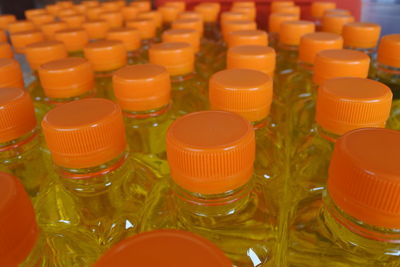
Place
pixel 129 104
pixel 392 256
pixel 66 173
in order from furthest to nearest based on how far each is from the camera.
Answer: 1. pixel 129 104
2. pixel 66 173
3. pixel 392 256

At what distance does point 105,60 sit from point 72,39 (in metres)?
0.29

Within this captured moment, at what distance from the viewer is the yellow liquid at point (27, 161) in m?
0.59

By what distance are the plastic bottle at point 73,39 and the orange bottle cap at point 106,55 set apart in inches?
8.6

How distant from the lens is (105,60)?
2.72 feet

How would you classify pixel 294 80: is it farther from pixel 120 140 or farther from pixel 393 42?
pixel 120 140

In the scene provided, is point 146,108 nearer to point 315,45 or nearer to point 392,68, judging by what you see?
point 315,45

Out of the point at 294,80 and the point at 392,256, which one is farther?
the point at 294,80

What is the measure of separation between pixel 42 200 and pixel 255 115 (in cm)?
40

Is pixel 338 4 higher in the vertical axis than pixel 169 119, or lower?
higher

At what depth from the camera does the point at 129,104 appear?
619 millimetres

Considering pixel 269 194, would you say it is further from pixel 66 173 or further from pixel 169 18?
pixel 169 18

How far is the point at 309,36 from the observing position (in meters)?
0.84

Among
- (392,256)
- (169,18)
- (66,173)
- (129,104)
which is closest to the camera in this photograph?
(392,256)

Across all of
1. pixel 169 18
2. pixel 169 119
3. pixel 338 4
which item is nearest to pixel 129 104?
pixel 169 119
